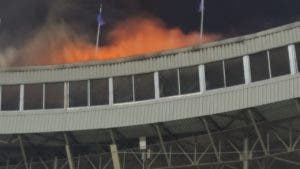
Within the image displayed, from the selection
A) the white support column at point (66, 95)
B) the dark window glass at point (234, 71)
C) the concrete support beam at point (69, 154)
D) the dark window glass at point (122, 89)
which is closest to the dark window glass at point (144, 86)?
the dark window glass at point (122, 89)

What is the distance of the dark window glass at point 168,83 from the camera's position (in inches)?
1486

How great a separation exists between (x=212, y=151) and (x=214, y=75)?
15.4ft

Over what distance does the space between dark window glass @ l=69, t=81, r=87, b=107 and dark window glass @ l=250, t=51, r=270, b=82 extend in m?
9.82

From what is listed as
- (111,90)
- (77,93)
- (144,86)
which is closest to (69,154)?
(77,93)

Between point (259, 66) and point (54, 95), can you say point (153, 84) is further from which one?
point (259, 66)

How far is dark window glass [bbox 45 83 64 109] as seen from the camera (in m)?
39.8

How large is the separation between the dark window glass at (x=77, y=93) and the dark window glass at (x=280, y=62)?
10945 mm

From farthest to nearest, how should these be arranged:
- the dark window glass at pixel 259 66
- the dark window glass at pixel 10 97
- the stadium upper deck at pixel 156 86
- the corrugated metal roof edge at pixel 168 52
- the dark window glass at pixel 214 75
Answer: the dark window glass at pixel 10 97, the dark window glass at pixel 214 75, the corrugated metal roof edge at pixel 168 52, the dark window glass at pixel 259 66, the stadium upper deck at pixel 156 86

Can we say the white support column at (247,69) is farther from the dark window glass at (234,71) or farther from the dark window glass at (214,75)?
the dark window glass at (214,75)

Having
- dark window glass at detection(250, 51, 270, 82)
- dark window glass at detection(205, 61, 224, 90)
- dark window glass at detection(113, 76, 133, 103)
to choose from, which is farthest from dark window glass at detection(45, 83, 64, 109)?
dark window glass at detection(250, 51, 270, 82)

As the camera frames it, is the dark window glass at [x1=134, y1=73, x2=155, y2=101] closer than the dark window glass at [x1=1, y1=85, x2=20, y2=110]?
Yes

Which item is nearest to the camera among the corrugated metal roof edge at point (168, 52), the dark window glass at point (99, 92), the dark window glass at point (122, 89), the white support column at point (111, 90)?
the corrugated metal roof edge at point (168, 52)

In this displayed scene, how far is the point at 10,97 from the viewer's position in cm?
4022

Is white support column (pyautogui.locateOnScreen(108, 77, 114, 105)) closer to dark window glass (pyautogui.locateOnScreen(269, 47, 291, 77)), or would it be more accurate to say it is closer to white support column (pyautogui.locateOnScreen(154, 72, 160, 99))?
white support column (pyautogui.locateOnScreen(154, 72, 160, 99))
